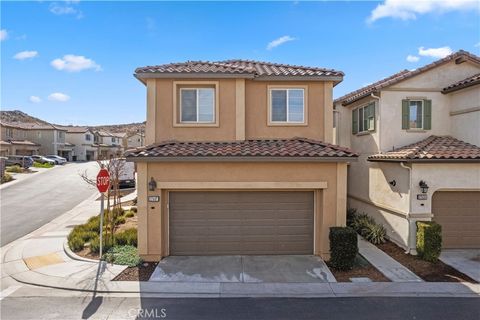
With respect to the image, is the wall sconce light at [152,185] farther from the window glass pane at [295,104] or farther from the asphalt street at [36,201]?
the asphalt street at [36,201]

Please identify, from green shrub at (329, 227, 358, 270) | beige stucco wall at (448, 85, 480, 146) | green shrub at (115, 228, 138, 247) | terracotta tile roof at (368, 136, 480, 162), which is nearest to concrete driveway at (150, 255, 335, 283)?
green shrub at (329, 227, 358, 270)

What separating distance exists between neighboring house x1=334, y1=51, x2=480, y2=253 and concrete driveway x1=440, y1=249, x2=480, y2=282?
382 millimetres

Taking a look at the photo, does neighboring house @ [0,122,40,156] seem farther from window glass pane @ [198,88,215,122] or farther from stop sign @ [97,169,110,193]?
window glass pane @ [198,88,215,122]

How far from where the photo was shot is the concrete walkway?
339 inches

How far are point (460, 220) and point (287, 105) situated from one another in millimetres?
7592

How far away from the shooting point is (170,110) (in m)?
11.2

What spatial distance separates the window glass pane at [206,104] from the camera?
11398 millimetres

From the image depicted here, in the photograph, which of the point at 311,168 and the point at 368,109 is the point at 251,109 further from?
the point at 368,109

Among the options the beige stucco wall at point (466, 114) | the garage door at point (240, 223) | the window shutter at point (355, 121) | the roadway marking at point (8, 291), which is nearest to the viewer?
the roadway marking at point (8, 291)

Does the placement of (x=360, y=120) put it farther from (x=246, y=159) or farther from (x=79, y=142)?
(x=79, y=142)

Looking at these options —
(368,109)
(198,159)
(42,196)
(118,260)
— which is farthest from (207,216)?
(42,196)

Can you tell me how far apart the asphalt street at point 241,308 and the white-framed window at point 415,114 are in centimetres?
742

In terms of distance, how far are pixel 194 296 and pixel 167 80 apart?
24.5ft

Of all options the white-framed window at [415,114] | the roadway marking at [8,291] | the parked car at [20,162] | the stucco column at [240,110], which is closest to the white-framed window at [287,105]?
the stucco column at [240,110]
